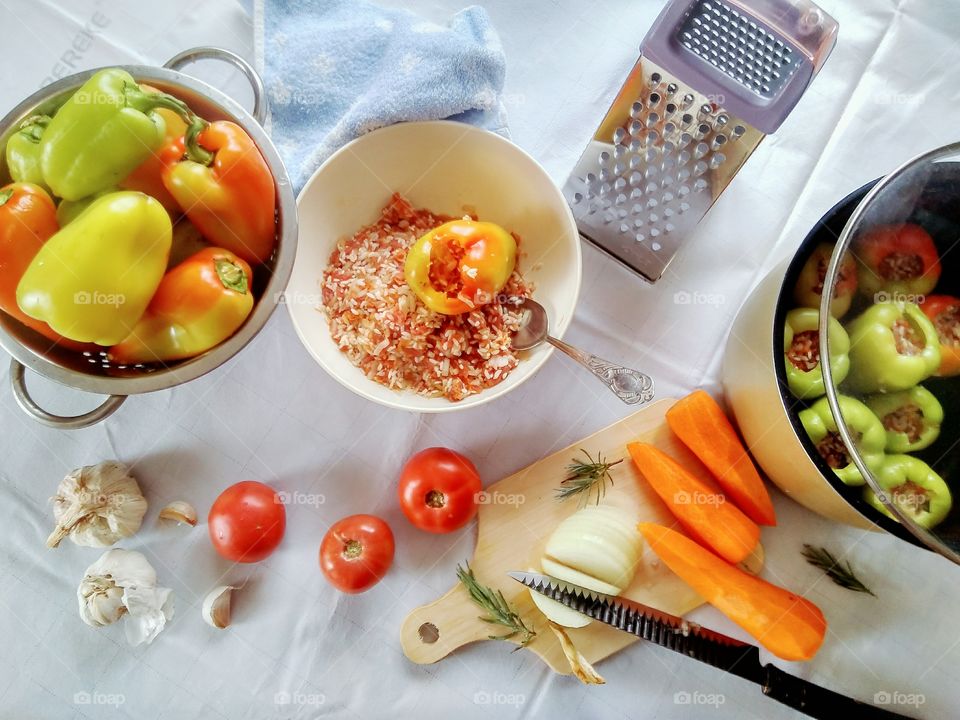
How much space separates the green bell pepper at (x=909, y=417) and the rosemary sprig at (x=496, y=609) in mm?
599

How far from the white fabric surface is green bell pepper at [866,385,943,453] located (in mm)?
334

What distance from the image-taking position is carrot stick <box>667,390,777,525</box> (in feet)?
3.63

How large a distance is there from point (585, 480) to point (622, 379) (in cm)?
18

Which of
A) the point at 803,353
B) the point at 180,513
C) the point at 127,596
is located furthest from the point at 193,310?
the point at 803,353

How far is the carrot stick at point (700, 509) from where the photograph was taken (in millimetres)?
1096

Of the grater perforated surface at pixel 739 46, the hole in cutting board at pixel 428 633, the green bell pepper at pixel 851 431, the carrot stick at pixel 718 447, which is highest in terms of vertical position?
the grater perforated surface at pixel 739 46

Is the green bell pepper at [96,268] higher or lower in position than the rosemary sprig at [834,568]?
higher

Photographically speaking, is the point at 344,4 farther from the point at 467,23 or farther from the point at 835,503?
the point at 835,503

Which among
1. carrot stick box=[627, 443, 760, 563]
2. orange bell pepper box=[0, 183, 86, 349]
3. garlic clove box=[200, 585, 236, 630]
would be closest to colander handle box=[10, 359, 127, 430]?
orange bell pepper box=[0, 183, 86, 349]

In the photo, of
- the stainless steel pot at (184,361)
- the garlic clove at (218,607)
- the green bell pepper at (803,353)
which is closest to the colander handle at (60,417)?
the stainless steel pot at (184,361)

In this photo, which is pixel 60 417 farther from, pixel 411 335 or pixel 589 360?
pixel 589 360

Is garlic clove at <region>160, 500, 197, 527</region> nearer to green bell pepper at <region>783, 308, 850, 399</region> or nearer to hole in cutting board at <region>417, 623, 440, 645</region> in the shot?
hole in cutting board at <region>417, 623, 440, 645</region>

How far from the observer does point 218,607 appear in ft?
3.65

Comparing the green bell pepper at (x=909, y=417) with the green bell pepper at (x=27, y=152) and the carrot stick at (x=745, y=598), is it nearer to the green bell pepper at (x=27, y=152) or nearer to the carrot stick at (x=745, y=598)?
the carrot stick at (x=745, y=598)
